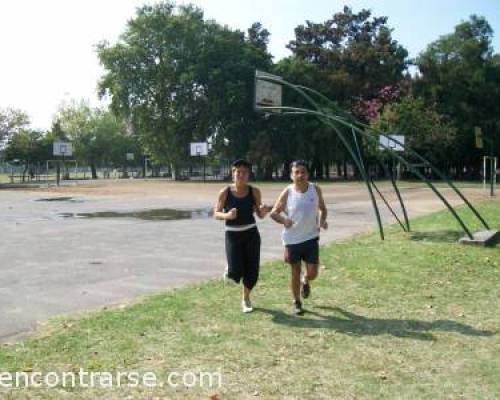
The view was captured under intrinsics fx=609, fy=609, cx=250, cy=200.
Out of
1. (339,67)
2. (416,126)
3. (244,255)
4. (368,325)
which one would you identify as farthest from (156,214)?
(339,67)

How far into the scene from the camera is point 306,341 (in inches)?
212

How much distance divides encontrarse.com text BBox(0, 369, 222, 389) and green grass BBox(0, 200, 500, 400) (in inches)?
3.4

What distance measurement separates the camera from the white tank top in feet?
20.8

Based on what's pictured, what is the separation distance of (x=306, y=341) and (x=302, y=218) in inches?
56.3

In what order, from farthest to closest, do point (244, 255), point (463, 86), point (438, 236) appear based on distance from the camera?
1. point (463, 86)
2. point (438, 236)
3. point (244, 255)

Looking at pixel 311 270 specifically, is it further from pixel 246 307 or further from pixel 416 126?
pixel 416 126

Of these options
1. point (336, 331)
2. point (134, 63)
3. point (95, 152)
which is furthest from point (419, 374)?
point (95, 152)

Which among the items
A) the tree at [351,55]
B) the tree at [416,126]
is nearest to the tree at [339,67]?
the tree at [351,55]

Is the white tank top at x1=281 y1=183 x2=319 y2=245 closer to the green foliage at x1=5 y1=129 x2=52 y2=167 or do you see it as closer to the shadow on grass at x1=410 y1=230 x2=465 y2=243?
the shadow on grass at x1=410 y1=230 x2=465 y2=243

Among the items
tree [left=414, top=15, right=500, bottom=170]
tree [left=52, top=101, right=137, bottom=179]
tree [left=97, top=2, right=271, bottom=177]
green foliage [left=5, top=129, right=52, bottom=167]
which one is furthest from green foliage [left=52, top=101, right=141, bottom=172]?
tree [left=414, top=15, right=500, bottom=170]

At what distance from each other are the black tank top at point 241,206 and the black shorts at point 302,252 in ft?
1.70

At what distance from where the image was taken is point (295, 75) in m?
53.3

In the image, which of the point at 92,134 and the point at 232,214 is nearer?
the point at 232,214

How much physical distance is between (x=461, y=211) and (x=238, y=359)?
1569 centimetres
